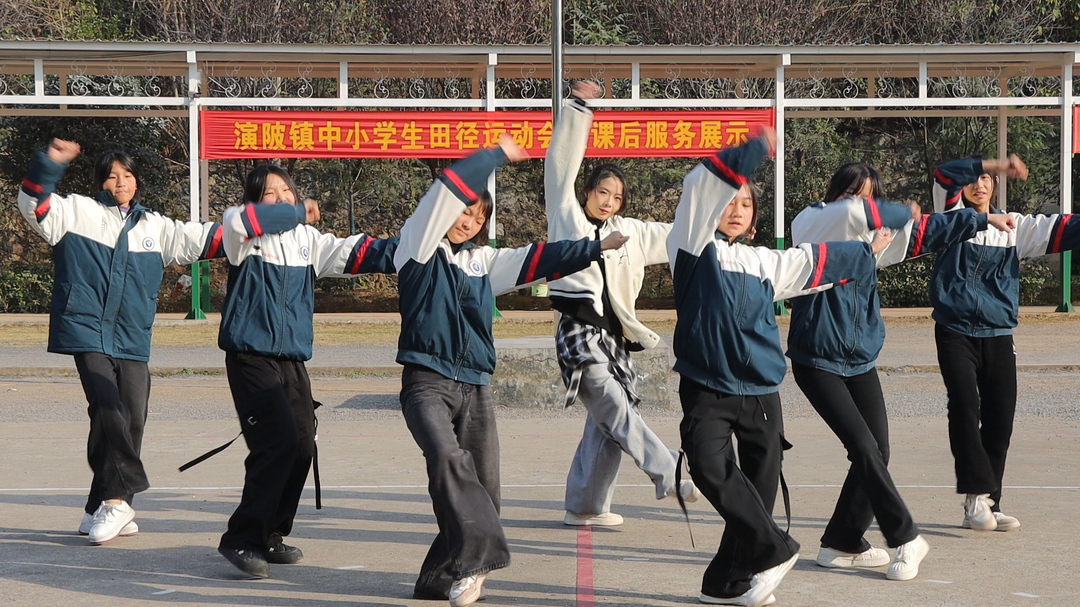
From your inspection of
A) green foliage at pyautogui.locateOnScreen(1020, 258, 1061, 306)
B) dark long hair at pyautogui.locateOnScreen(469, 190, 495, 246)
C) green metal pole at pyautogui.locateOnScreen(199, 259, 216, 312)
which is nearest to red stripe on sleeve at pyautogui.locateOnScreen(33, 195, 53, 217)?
dark long hair at pyautogui.locateOnScreen(469, 190, 495, 246)

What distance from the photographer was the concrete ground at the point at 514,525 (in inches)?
202

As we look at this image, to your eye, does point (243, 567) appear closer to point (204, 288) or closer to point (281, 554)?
point (281, 554)

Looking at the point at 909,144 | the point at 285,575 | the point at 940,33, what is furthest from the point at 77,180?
the point at 285,575

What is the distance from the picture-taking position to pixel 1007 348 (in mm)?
6242

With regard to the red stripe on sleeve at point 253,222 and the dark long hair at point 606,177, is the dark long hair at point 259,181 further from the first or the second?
the dark long hair at point 606,177

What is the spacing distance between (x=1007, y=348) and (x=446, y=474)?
119 inches

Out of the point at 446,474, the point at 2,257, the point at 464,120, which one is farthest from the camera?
the point at 2,257

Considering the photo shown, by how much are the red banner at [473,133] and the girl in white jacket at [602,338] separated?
12.2 metres

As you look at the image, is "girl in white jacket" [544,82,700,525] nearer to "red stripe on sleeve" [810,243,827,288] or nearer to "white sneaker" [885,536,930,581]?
"white sneaker" [885,536,930,581]

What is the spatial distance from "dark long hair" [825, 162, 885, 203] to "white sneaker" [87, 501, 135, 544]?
11.6 feet

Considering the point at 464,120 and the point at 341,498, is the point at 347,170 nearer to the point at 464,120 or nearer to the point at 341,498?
the point at 464,120

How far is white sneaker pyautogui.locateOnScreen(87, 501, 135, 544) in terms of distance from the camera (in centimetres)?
592

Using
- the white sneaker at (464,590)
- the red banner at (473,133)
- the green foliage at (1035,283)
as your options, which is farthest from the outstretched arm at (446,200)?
the green foliage at (1035,283)

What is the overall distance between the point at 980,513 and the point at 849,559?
1.02m
